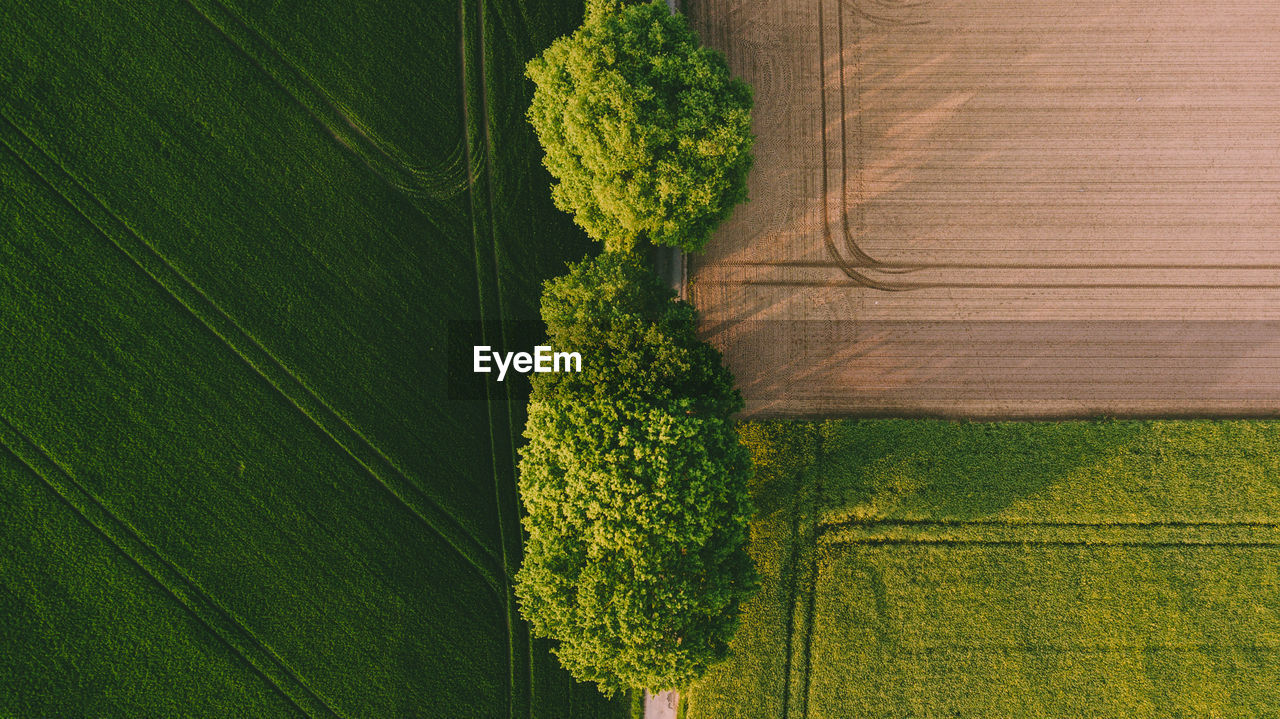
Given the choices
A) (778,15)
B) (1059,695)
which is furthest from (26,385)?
(1059,695)

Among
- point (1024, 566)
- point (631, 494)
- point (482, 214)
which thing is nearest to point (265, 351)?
point (482, 214)

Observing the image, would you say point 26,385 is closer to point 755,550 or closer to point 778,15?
point 755,550

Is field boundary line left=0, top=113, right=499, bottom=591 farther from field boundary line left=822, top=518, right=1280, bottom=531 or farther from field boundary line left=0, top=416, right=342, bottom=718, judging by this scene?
field boundary line left=822, top=518, right=1280, bottom=531

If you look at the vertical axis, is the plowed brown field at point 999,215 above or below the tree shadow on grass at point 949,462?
above

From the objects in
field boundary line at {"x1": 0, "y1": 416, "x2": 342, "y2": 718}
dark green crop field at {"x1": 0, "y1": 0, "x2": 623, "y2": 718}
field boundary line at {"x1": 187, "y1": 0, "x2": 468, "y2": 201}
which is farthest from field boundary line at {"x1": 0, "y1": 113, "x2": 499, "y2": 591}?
field boundary line at {"x1": 187, "y1": 0, "x2": 468, "y2": 201}

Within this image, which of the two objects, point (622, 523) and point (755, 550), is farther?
point (755, 550)

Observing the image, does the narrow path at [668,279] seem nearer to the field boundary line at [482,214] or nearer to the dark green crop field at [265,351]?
the dark green crop field at [265,351]

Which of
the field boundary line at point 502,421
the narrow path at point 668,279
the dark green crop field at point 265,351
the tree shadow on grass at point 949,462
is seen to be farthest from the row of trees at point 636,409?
the tree shadow on grass at point 949,462
